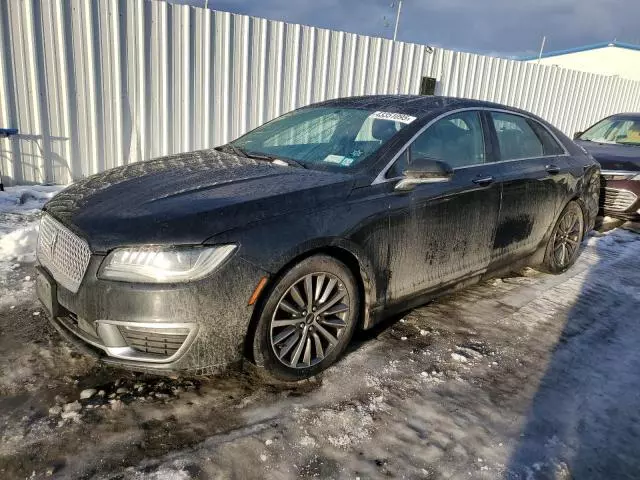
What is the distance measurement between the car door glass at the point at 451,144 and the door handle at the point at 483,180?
0.43 feet

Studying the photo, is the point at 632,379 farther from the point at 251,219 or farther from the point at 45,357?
the point at 45,357

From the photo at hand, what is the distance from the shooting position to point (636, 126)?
818cm

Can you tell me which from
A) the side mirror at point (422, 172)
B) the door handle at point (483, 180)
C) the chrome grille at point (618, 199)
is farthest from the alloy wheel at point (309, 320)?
→ the chrome grille at point (618, 199)

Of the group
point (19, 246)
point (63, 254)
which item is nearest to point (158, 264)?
point (63, 254)

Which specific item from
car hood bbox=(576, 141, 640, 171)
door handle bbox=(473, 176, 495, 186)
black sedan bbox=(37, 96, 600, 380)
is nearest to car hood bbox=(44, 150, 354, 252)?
black sedan bbox=(37, 96, 600, 380)

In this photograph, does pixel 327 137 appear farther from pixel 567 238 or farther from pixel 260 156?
pixel 567 238

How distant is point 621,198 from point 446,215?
15.4 feet

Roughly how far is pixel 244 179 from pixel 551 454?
212 cm

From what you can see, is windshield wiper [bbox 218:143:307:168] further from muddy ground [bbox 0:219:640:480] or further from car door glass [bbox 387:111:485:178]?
muddy ground [bbox 0:219:640:480]

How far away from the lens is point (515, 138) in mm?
4141

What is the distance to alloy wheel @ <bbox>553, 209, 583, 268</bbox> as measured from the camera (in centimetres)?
473

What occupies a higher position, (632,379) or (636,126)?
(636,126)

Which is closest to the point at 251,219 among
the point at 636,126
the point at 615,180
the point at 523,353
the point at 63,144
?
the point at 523,353

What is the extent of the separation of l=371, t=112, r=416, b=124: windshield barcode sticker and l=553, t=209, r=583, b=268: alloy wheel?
88.0 inches
